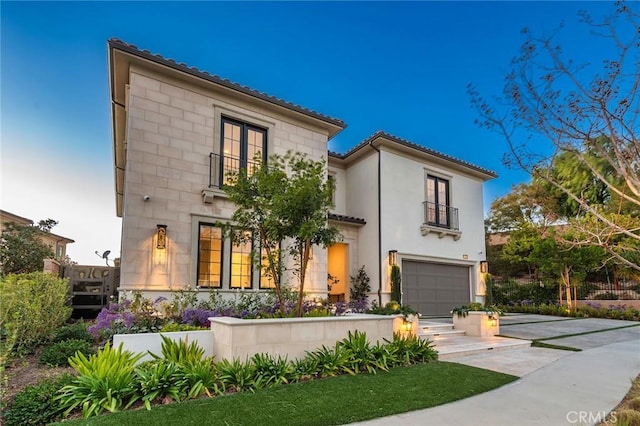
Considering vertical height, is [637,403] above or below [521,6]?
below

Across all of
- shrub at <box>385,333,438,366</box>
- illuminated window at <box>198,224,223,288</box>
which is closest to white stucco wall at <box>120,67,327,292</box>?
illuminated window at <box>198,224,223,288</box>

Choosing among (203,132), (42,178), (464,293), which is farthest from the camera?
(464,293)

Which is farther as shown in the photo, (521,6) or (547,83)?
(521,6)

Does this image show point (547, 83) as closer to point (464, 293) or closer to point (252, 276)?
point (252, 276)

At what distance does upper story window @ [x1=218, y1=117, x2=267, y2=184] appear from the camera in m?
10.7

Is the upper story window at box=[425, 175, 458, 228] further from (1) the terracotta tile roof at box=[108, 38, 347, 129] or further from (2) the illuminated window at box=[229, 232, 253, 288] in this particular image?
(2) the illuminated window at box=[229, 232, 253, 288]

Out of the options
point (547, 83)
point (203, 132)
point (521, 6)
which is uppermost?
point (521, 6)

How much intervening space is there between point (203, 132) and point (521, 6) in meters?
8.16

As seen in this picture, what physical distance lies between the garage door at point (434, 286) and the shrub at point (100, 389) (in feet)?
37.7

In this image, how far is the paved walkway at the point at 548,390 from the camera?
432 centimetres

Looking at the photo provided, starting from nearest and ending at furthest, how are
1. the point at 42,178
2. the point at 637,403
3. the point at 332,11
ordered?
the point at 637,403 < the point at 332,11 < the point at 42,178

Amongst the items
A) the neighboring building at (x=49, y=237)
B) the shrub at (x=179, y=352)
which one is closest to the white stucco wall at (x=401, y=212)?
the shrub at (x=179, y=352)

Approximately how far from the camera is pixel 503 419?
433 cm

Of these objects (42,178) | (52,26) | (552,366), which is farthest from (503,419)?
(42,178)
